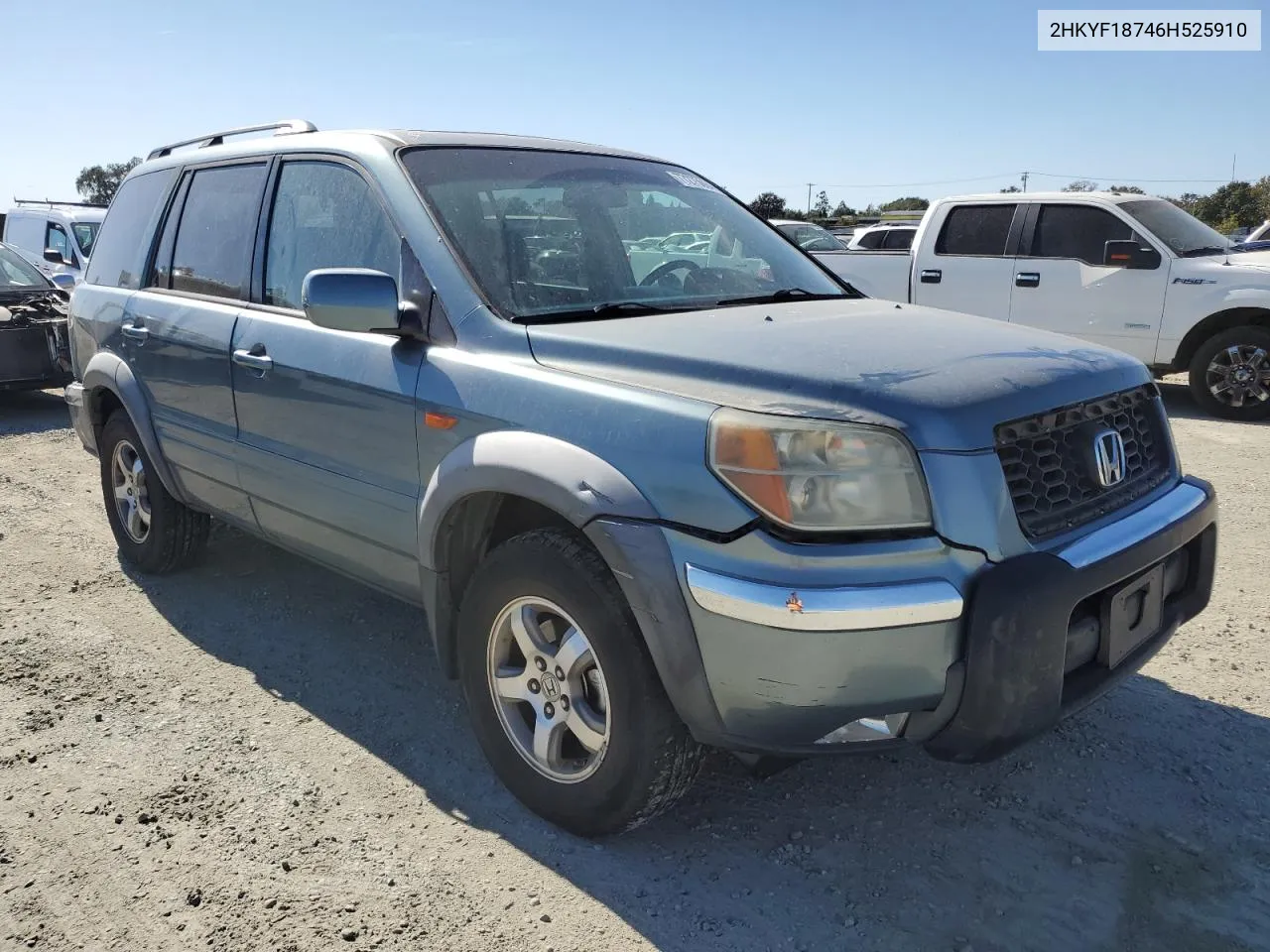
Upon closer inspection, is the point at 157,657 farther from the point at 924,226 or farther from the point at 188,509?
the point at 924,226

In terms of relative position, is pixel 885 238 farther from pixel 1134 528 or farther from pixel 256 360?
pixel 1134 528

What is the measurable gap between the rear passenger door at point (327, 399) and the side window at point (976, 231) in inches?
288

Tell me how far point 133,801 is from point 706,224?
105 inches

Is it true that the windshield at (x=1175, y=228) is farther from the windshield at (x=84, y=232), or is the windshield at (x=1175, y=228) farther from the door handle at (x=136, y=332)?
the windshield at (x=84, y=232)

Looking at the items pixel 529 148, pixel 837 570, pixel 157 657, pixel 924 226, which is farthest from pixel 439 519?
pixel 924 226

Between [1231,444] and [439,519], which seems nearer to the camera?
[439,519]

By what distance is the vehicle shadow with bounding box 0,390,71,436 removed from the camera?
28.5 ft

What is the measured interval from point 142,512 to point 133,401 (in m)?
0.63

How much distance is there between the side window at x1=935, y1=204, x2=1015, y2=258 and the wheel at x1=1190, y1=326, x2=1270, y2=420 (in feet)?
6.43

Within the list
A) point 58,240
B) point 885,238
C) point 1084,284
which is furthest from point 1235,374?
point 58,240

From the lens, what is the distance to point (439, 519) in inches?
111

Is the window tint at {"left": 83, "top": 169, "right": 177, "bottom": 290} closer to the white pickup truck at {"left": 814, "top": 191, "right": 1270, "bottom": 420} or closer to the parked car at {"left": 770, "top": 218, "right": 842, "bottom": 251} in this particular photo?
the white pickup truck at {"left": 814, "top": 191, "right": 1270, "bottom": 420}

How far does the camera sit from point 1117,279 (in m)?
8.57

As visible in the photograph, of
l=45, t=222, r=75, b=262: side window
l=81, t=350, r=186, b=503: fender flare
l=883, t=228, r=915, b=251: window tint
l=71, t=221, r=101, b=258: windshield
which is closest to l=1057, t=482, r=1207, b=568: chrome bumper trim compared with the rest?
l=81, t=350, r=186, b=503: fender flare
